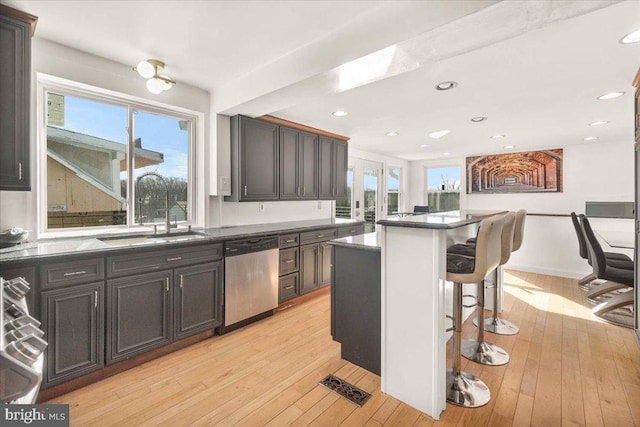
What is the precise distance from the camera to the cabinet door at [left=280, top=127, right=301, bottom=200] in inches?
149

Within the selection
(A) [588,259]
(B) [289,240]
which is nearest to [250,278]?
(B) [289,240]

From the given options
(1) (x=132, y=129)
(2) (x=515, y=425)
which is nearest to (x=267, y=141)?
(1) (x=132, y=129)

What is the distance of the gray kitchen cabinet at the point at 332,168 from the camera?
441cm

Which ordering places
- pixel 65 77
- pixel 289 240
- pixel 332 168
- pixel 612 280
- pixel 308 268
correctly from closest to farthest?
pixel 65 77
pixel 612 280
pixel 289 240
pixel 308 268
pixel 332 168

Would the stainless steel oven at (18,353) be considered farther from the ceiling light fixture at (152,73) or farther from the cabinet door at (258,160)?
the cabinet door at (258,160)

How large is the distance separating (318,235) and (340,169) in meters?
1.40

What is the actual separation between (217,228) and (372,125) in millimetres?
2481

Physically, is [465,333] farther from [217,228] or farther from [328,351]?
[217,228]

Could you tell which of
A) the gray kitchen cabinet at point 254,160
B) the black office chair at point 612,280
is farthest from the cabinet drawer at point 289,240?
the black office chair at point 612,280

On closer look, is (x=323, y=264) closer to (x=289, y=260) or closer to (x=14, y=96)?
(x=289, y=260)

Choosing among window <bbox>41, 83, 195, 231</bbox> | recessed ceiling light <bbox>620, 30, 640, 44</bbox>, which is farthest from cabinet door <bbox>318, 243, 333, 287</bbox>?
recessed ceiling light <bbox>620, 30, 640, 44</bbox>

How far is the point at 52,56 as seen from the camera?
2.28m

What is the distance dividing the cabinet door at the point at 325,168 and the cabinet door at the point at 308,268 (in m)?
1.00

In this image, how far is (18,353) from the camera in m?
0.78
